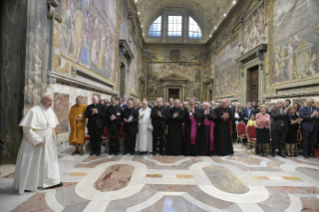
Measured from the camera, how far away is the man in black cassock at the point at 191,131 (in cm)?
578

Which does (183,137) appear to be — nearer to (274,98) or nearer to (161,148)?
(161,148)

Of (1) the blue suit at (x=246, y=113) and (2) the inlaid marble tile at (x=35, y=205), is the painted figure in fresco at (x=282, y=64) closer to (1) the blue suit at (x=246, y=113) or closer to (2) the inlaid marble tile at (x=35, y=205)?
(1) the blue suit at (x=246, y=113)

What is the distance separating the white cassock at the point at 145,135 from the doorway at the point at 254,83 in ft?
30.1

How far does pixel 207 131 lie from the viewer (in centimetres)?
597

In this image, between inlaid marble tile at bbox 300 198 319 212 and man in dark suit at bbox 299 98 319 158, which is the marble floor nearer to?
inlaid marble tile at bbox 300 198 319 212

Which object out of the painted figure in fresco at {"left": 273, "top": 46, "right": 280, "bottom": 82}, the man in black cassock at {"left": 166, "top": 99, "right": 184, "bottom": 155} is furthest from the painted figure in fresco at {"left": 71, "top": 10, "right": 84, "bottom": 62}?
the painted figure in fresco at {"left": 273, "top": 46, "right": 280, "bottom": 82}

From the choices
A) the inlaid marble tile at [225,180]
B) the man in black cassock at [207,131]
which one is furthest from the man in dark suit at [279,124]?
the inlaid marble tile at [225,180]

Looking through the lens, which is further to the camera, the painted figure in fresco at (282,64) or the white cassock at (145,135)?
the painted figure in fresco at (282,64)

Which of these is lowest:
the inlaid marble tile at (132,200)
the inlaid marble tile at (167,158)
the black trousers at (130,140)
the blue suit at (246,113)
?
the inlaid marble tile at (167,158)

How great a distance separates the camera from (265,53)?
35.2 ft

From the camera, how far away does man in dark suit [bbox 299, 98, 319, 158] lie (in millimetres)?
5828

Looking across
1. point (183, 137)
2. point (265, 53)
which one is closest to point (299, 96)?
point (265, 53)

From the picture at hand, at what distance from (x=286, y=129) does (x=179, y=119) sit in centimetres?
348

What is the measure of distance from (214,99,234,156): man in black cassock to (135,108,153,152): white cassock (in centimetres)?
223
